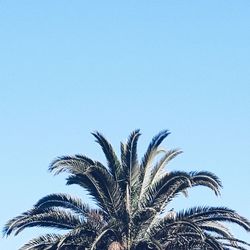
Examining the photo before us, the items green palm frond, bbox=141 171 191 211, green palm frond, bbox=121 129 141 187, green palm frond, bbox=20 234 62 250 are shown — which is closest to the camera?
green palm frond, bbox=20 234 62 250

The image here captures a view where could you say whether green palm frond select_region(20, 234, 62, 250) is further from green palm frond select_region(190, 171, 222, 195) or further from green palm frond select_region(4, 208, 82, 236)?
green palm frond select_region(190, 171, 222, 195)

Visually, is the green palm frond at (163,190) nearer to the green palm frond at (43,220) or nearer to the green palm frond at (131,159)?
the green palm frond at (131,159)

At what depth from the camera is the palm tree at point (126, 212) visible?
1428 inches

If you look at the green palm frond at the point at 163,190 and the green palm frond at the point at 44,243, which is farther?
the green palm frond at the point at 163,190

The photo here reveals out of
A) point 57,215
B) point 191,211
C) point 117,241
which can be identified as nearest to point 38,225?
point 57,215

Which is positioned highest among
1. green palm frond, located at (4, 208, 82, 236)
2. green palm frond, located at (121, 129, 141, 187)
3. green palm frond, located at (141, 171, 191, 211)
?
green palm frond, located at (121, 129, 141, 187)

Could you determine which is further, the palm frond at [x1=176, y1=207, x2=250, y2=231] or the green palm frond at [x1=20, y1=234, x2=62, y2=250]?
the palm frond at [x1=176, y1=207, x2=250, y2=231]

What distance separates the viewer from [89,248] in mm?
35625

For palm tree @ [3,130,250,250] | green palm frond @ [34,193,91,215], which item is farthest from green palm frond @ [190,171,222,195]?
green palm frond @ [34,193,91,215]

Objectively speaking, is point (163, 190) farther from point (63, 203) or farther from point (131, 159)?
point (63, 203)

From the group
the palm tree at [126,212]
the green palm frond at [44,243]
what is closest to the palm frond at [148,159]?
the palm tree at [126,212]

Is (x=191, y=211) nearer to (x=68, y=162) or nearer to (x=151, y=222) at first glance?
(x=151, y=222)

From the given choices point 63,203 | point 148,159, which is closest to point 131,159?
point 148,159

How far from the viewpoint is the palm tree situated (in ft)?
119
